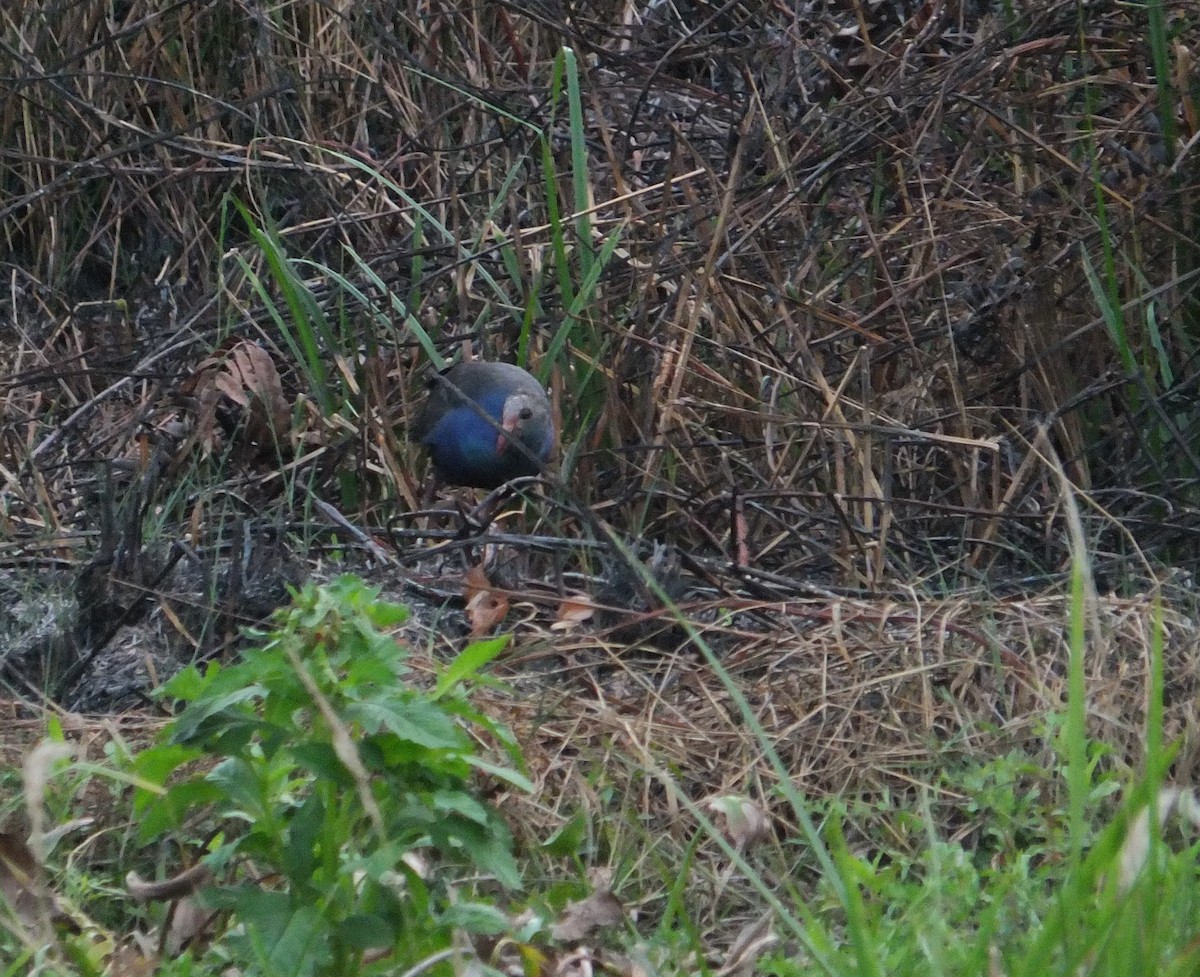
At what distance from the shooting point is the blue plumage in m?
4.29

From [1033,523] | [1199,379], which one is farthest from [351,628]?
[1199,379]

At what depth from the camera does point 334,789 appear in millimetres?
1621

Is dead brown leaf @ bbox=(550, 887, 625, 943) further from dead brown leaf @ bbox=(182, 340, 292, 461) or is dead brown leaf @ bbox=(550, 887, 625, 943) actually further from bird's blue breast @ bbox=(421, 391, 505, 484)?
bird's blue breast @ bbox=(421, 391, 505, 484)

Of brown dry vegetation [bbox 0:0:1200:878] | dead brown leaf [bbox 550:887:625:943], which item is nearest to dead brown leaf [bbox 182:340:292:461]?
brown dry vegetation [bbox 0:0:1200:878]

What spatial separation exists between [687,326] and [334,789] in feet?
8.14

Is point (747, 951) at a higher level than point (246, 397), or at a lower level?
higher

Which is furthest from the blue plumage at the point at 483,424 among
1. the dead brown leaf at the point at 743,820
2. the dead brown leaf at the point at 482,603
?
the dead brown leaf at the point at 743,820

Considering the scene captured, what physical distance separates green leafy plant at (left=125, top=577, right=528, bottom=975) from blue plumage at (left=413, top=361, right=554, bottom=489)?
8.24 feet

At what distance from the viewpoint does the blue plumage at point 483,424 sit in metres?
4.29

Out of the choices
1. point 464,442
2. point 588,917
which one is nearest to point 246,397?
point 464,442

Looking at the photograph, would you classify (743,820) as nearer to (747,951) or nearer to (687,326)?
(747,951)

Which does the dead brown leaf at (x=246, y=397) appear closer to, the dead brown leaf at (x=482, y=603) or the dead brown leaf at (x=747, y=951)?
the dead brown leaf at (x=482, y=603)

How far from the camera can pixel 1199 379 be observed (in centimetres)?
371

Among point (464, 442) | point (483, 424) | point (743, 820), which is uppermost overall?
point (743, 820)
